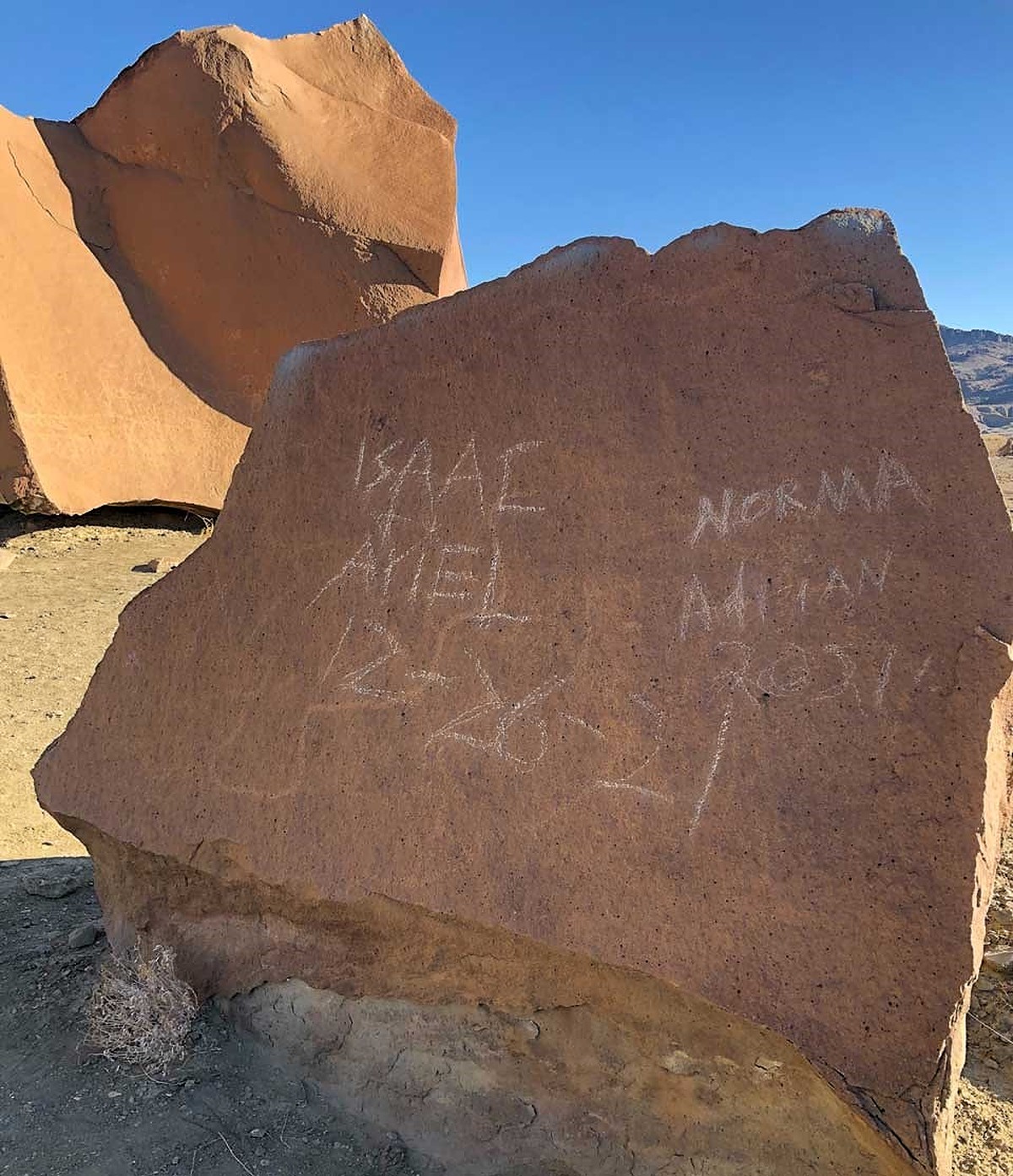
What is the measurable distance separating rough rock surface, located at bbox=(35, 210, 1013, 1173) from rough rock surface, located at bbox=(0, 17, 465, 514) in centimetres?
523

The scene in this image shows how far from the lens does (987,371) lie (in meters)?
58.1

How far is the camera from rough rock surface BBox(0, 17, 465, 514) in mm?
7301

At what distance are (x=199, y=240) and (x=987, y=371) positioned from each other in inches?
2338

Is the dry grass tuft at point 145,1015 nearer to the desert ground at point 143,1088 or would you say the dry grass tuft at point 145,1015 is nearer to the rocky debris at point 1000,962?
the desert ground at point 143,1088

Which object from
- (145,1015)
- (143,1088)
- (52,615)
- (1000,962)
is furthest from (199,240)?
(1000,962)

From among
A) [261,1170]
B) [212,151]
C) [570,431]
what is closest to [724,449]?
[570,431]

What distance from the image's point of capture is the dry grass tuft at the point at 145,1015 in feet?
7.98

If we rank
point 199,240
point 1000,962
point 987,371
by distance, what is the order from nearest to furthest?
point 1000,962
point 199,240
point 987,371

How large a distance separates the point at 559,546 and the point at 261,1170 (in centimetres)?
149

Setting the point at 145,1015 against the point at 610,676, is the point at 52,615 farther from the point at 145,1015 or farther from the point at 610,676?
the point at 610,676

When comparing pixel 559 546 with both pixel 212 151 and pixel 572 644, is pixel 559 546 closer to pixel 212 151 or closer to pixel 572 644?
pixel 572 644

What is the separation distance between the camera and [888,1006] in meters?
1.72

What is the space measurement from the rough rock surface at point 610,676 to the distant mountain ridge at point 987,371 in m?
36.8

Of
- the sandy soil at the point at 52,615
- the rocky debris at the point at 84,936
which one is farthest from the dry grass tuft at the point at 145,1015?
the sandy soil at the point at 52,615
